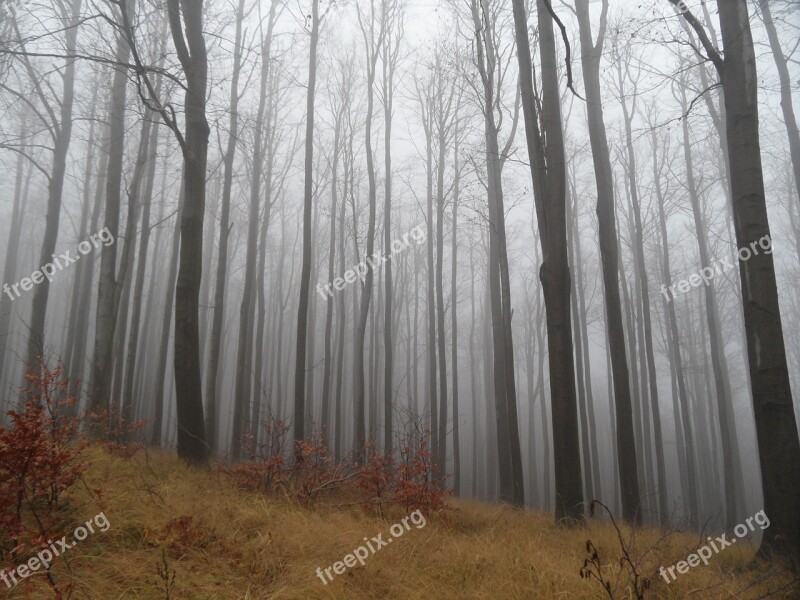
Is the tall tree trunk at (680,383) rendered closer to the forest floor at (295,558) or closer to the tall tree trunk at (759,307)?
the tall tree trunk at (759,307)

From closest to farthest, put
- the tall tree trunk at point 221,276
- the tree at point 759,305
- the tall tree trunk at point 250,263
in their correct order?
the tree at point 759,305
the tall tree trunk at point 221,276
the tall tree trunk at point 250,263

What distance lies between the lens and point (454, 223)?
14.6 m

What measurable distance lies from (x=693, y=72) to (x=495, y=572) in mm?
15403

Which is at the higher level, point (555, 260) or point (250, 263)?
point (250, 263)

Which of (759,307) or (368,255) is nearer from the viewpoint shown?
(759,307)

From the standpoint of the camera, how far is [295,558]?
3225 mm

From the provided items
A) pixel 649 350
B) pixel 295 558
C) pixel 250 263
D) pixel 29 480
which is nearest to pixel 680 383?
pixel 649 350

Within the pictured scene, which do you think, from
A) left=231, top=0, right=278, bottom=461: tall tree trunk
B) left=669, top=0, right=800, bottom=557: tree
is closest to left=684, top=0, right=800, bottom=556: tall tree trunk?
left=669, top=0, right=800, bottom=557: tree

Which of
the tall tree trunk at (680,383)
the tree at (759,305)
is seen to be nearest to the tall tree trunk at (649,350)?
the tall tree trunk at (680,383)

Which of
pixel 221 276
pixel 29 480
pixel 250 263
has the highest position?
pixel 250 263

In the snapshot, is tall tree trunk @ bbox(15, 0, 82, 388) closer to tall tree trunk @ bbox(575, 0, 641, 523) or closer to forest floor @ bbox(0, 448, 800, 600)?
forest floor @ bbox(0, 448, 800, 600)

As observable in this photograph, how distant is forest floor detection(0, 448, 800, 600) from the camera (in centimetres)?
276

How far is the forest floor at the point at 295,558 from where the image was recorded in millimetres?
2758

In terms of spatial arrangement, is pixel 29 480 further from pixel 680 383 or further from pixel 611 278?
pixel 680 383
